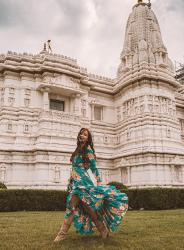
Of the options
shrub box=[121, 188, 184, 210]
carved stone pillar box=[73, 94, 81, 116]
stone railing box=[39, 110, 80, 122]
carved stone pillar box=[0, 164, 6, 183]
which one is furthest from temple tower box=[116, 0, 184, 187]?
carved stone pillar box=[0, 164, 6, 183]

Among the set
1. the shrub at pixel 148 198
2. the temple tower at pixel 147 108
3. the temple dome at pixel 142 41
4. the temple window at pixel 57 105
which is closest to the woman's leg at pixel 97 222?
the shrub at pixel 148 198

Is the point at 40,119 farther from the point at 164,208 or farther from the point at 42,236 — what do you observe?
the point at 42,236

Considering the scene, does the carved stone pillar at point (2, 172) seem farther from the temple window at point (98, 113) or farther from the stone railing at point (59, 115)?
the temple window at point (98, 113)

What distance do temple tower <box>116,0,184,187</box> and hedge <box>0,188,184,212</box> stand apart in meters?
7.45

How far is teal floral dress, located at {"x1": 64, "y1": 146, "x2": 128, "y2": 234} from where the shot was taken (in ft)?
19.2

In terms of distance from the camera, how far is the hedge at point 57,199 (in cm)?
1573

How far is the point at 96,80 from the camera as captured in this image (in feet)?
111

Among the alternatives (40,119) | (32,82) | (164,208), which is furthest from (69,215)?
(32,82)

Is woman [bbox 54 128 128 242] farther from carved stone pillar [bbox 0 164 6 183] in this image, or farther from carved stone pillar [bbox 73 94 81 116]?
carved stone pillar [bbox 73 94 81 116]

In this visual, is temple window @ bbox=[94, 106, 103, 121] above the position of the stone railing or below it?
above

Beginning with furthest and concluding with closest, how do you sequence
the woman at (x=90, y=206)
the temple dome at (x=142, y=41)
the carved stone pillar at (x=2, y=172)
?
the temple dome at (x=142, y=41), the carved stone pillar at (x=2, y=172), the woman at (x=90, y=206)

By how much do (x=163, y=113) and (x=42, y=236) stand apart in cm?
2551

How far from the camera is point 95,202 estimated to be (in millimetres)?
5852

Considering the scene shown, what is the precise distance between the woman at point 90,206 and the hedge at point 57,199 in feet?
34.8
